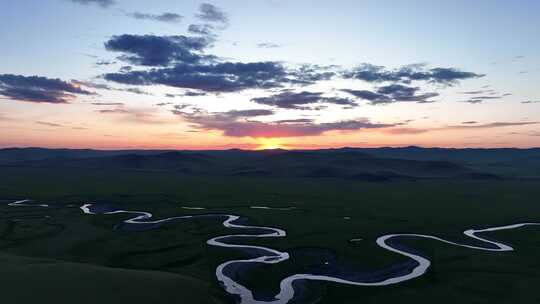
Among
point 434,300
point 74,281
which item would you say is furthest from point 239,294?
point 434,300

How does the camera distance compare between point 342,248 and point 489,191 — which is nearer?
point 342,248

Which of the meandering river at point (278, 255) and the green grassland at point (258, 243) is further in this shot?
the meandering river at point (278, 255)

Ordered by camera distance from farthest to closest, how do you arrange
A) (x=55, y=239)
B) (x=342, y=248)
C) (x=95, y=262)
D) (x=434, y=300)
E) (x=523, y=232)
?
(x=523, y=232) → (x=55, y=239) → (x=342, y=248) → (x=95, y=262) → (x=434, y=300)

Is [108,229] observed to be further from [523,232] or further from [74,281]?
[523,232]

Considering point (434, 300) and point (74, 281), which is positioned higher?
point (74, 281)

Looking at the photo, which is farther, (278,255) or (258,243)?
(258,243)

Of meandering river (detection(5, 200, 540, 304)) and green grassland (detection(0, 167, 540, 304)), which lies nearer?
green grassland (detection(0, 167, 540, 304))

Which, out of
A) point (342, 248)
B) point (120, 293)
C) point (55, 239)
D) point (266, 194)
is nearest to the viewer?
point (120, 293)

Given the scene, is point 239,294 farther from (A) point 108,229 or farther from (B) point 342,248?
(A) point 108,229
